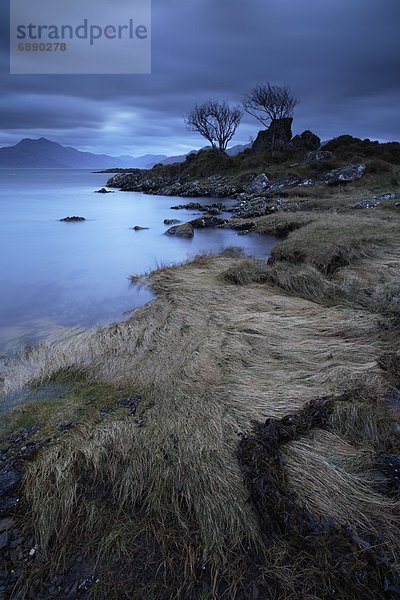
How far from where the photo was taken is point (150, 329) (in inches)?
233

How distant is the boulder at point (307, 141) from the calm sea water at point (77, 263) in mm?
27663

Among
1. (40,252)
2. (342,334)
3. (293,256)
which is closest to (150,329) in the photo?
(342,334)

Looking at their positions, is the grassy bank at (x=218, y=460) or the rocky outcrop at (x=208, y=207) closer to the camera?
the grassy bank at (x=218, y=460)

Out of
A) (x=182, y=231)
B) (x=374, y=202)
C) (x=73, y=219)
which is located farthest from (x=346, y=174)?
(x=73, y=219)

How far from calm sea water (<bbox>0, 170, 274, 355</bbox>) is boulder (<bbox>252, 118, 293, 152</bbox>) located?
97.5 feet

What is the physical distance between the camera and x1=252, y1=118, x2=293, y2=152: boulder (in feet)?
152

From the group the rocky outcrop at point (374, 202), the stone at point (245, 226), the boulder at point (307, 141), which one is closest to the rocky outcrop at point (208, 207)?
the stone at point (245, 226)

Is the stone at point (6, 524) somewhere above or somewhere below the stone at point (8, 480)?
below

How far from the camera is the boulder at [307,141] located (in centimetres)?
4297

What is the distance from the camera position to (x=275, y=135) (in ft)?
155

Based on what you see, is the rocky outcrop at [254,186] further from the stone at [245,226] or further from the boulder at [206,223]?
the stone at [245,226]

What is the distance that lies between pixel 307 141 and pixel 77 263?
133 ft

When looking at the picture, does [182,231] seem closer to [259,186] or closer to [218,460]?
[218,460]

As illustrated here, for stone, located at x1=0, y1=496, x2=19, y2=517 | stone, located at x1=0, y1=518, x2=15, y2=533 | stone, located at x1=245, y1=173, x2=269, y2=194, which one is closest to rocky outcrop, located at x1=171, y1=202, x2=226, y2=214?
stone, located at x1=245, y1=173, x2=269, y2=194
